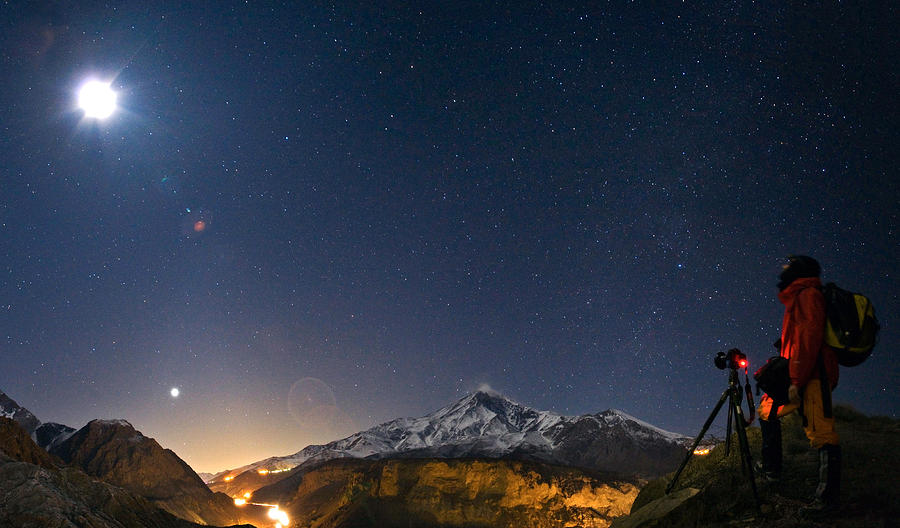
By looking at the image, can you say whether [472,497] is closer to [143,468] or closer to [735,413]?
[143,468]

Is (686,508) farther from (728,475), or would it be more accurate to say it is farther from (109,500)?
(109,500)

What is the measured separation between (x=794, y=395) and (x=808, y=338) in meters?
0.63

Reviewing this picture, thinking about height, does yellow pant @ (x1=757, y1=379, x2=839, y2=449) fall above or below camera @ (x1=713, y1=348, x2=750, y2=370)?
below

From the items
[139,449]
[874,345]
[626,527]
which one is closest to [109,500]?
[626,527]

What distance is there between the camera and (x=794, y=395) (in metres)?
4.79

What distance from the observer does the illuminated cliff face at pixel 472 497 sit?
96562mm

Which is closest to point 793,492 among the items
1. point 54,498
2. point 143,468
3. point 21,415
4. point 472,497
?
point 54,498

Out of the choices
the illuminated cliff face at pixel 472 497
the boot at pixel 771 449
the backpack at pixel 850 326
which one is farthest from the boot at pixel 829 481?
the illuminated cliff face at pixel 472 497

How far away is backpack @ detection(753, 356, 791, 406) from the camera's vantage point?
206 inches

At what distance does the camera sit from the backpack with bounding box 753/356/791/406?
0.24m

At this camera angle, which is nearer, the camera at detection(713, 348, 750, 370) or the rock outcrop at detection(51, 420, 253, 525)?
the camera at detection(713, 348, 750, 370)

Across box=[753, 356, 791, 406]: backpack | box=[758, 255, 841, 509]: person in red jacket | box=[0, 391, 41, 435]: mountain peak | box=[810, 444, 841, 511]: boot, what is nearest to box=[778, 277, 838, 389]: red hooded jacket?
box=[758, 255, 841, 509]: person in red jacket

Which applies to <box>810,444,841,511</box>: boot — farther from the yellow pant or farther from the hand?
the hand

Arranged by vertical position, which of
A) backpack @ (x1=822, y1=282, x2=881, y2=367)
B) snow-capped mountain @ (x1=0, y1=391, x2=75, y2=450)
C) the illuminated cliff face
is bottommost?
the illuminated cliff face
